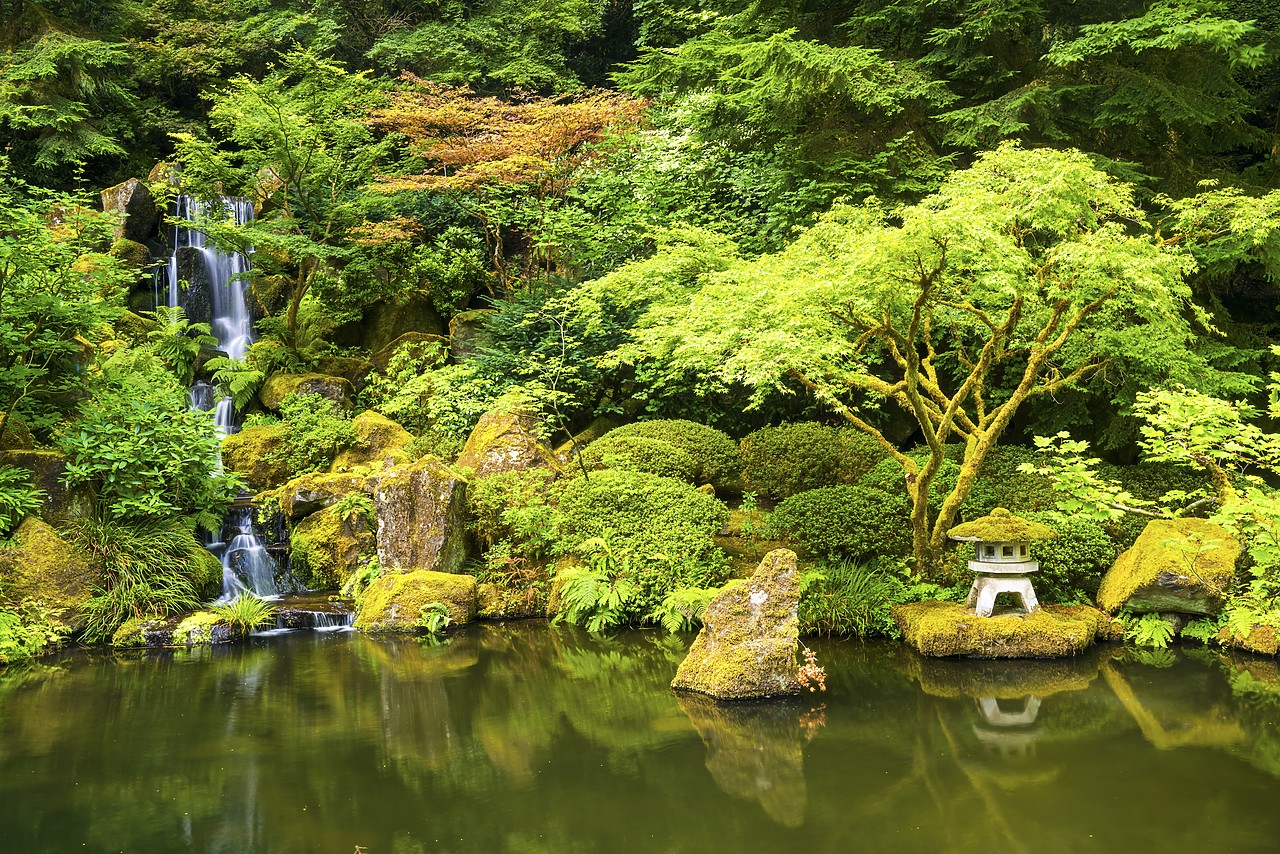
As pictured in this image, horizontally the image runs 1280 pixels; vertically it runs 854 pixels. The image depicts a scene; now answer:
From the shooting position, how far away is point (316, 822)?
16.2 feet

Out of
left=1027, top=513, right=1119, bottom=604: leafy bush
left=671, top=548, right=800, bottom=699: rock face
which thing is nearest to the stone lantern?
left=1027, top=513, right=1119, bottom=604: leafy bush

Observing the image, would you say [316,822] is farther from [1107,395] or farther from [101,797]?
[1107,395]

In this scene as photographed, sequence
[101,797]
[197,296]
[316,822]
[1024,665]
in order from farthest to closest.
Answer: [197,296] < [1024,665] < [101,797] < [316,822]

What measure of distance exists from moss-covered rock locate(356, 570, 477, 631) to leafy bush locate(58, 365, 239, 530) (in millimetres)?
2821

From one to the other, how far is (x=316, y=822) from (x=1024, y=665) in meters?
6.22

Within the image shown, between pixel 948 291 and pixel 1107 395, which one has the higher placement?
pixel 948 291

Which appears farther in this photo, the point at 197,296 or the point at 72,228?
the point at 197,296

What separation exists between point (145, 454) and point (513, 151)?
26.4ft

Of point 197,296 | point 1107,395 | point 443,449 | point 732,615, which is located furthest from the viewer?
point 197,296

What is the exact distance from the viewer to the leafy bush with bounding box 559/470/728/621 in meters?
9.64

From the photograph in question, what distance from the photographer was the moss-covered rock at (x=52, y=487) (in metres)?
9.98

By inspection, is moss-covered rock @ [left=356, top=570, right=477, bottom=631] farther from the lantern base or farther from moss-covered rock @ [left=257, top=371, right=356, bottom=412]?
the lantern base

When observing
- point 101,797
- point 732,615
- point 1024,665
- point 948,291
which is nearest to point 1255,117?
point 948,291

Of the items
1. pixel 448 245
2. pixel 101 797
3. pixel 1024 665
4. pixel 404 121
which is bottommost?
pixel 1024 665
